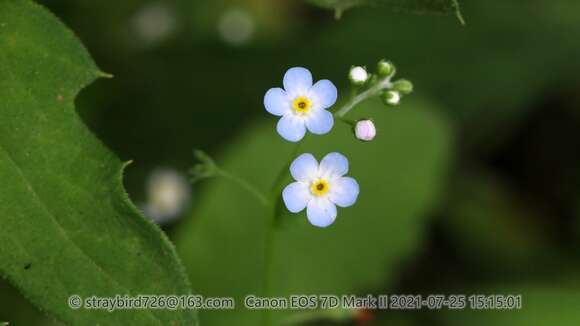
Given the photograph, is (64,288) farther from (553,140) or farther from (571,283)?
(553,140)

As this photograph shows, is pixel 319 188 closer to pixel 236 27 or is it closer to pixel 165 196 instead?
pixel 165 196

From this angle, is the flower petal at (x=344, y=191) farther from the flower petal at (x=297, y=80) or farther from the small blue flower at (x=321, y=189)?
the flower petal at (x=297, y=80)

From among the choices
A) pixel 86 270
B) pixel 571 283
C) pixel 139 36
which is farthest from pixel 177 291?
pixel 139 36

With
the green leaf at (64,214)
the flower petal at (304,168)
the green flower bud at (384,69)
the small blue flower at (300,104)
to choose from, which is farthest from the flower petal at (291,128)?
the green leaf at (64,214)

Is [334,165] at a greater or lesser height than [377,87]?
lesser

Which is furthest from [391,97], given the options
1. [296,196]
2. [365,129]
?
[296,196]

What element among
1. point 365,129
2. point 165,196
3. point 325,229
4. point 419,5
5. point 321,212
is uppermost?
point 165,196

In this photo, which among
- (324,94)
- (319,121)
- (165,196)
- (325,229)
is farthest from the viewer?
(165,196)

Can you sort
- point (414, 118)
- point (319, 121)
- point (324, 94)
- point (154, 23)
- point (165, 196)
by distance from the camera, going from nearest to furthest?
point (319, 121)
point (324, 94)
point (414, 118)
point (165, 196)
point (154, 23)
